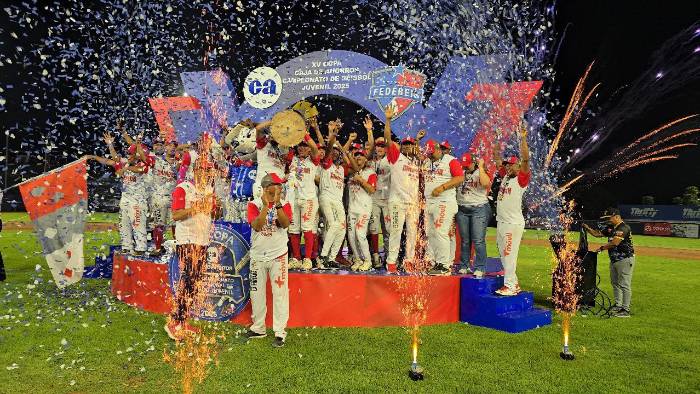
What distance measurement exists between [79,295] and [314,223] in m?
4.86

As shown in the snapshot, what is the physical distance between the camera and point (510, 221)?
786 cm

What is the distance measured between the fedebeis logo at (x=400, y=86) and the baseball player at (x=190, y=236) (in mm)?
8674

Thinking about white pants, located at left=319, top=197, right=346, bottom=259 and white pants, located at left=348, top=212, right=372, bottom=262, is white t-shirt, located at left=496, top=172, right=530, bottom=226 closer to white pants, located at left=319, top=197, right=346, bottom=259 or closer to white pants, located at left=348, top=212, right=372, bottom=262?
white pants, located at left=348, top=212, right=372, bottom=262

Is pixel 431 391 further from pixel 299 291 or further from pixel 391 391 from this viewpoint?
pixel 299 291

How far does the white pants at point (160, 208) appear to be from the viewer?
1059 centimetres

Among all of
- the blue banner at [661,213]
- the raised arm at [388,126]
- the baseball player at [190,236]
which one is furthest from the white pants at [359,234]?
the blue banner at [661,213]

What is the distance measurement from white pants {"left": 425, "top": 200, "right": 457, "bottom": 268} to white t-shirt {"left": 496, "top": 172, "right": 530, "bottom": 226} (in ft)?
2.96

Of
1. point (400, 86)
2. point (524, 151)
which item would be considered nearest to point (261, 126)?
point (524, 151)

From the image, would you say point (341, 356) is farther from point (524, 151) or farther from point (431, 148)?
point (431, 148)

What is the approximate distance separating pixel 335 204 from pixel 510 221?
3008mm

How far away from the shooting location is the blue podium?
765 cm

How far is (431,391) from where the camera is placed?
16.3 ft

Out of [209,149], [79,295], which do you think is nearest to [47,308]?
[79,295]

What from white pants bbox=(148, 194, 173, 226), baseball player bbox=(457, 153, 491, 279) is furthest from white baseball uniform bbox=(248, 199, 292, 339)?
white pants bbox=(148, 194, 173, 226)
